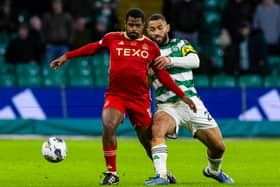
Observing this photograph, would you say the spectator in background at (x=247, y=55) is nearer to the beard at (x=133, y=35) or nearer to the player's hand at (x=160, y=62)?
the player's hand at (x=160, y=62)

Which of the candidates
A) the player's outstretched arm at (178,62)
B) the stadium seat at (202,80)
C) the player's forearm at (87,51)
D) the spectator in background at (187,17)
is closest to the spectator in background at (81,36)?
the spectator in background at (187,17)

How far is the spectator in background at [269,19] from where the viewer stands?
69.8 feet

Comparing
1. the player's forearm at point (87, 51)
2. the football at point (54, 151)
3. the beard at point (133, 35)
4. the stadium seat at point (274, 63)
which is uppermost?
the beard at point (133, 35)

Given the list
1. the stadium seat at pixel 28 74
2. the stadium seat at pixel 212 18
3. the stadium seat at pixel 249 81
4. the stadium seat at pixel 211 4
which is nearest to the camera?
the stadium seat at pixel 249 81

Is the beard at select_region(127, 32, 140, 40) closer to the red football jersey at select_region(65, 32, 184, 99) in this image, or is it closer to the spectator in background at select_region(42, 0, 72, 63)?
the red football jersey at select_region(65, 32, 184, 99)

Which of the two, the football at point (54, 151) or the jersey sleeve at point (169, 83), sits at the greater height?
the jersey sleeve at point (169, 83)

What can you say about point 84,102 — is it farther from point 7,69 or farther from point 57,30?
point 7,69

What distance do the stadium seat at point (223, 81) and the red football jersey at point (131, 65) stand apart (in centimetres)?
1061

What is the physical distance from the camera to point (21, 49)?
21922 mm

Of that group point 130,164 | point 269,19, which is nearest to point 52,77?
point 269,19

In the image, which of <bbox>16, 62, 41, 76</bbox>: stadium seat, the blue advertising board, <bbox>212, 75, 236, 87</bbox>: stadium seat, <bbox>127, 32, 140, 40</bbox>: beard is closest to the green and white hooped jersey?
<bbox>127, 32, 140, 40</bbox>: beard

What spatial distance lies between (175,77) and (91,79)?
35.6 ft

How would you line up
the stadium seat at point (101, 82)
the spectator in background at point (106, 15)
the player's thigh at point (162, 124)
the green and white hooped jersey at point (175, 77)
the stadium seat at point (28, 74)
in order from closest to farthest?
the player's thigh at point (162, 124) < the green and white hooped jersey at point (175, 77) < the stadium seat at point (101, 82) < the stadium seat at point (28, 74) < the spectator in background at point (106, 15)

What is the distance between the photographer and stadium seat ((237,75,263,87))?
825 inches
